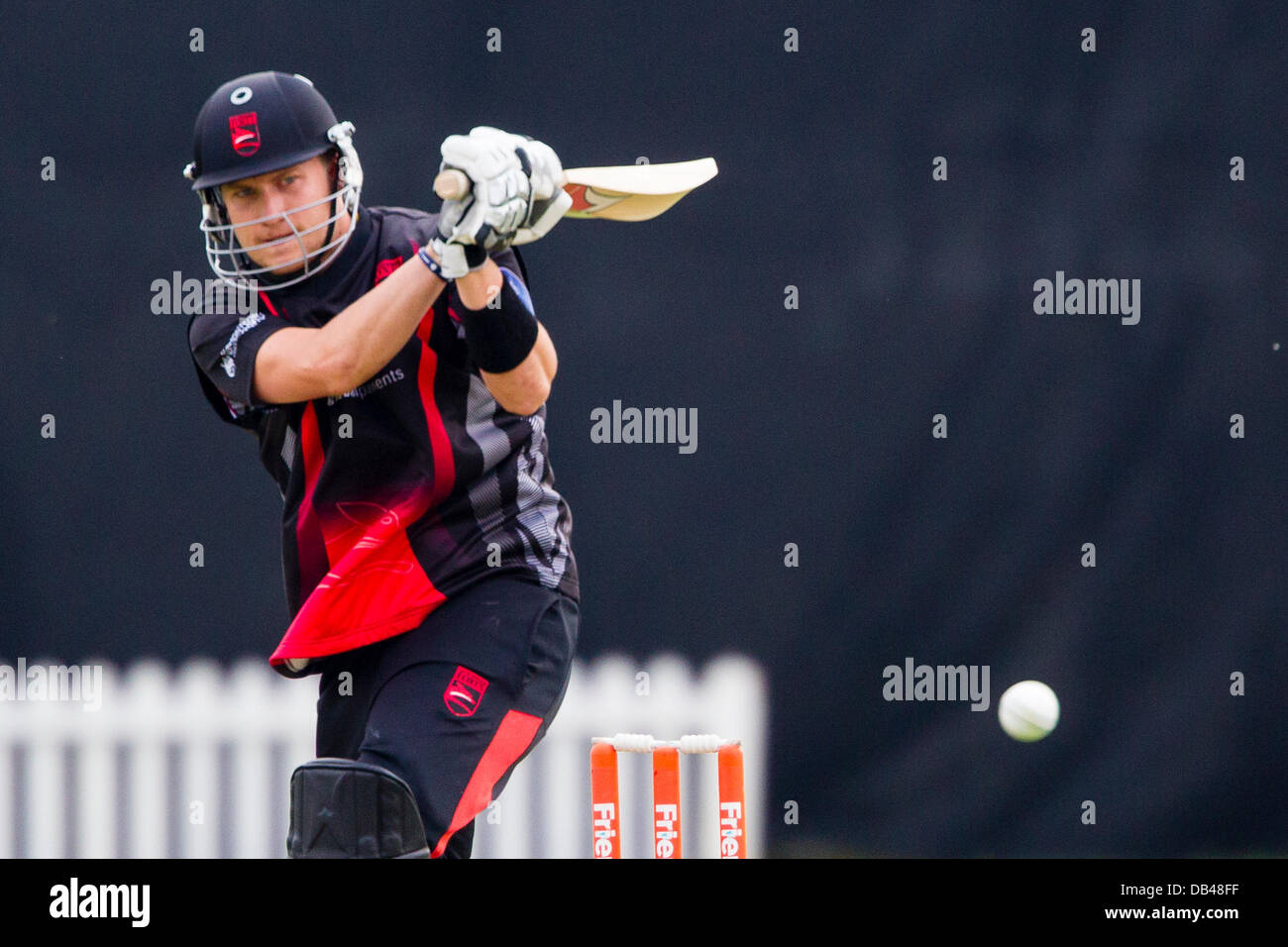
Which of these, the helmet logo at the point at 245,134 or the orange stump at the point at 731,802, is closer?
the helmet logo at the point at 245,134

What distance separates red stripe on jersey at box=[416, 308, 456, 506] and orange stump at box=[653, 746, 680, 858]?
104 centimetres

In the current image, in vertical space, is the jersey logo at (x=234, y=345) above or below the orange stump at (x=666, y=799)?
above

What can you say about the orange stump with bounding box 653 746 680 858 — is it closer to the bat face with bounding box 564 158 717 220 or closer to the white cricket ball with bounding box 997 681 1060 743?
the white cricket ball with bounding box 997 681 1060 743

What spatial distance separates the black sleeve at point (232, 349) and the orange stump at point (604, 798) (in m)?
1.13

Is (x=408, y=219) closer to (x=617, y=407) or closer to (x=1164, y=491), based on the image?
(x=617, y=407)

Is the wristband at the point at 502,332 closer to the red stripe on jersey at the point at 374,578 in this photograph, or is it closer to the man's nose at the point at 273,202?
the red stripe on jersey at the point at 374,578

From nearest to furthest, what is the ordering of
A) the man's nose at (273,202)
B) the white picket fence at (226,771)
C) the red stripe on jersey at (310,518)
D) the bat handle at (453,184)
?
the bat handle at (453,184) → the man's nose at (273,202) → the red stripe on jersey at (310,518) → the white picket fence at (226,771)

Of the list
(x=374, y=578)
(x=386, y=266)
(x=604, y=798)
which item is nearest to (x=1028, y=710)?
(x=604, y=798)

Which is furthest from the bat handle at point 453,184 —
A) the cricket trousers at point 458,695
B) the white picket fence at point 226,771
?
the white picket fence at point 226,771

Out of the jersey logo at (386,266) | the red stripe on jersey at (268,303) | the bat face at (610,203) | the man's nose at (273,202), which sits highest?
the bat face at (610,203)

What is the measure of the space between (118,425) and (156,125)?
79 centimetres

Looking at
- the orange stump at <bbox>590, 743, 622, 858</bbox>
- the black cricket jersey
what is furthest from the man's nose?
the orange stump at <bbox>590, 743, 622, 858</bbox>

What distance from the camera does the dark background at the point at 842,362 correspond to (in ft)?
13.4

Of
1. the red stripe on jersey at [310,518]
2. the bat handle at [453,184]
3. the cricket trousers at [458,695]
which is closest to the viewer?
the bat handle at [453,184]
